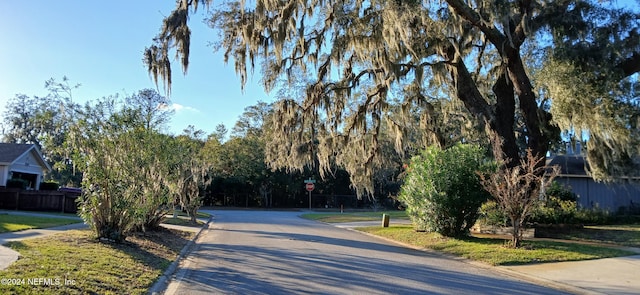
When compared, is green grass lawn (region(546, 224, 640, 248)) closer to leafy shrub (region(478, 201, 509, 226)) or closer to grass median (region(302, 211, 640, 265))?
grass median (region(302, 211, 640, 265))

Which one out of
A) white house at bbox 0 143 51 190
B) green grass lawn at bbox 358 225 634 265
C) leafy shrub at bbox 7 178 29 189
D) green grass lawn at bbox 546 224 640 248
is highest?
white house at bbox 0 143 51 190

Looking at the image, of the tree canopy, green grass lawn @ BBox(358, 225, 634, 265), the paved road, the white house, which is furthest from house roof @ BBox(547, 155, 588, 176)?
the white house

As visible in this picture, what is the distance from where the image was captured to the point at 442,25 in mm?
16172

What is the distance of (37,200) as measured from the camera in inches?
955

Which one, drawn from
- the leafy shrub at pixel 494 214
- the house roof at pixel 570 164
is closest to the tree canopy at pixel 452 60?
the leafy shrub at pixel 494 214

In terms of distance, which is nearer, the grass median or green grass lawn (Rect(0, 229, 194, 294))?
green grass lawn (Rect(0, 229, 194, 294))

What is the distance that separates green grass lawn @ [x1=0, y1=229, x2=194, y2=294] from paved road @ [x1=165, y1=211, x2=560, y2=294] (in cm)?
64

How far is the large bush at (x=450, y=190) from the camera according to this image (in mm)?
15508

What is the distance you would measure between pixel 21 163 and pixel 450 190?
30894 millimetres

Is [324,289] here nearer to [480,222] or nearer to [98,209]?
[98,209]

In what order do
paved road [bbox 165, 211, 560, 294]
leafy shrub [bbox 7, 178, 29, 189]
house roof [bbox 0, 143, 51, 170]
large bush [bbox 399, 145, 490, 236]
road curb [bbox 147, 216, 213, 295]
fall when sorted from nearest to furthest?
road curb [bbox 147, 216, 213, 295], paved road [bbox 165, 211, 560, 294], large bush [bbox 399, 145, 490, 236], leafy shrub [bbox 7, 178, 29, 189], house roof [bbox 0, 143, 51, 170]

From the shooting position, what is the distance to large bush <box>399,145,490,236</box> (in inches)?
611

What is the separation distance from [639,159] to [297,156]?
20.6 meters

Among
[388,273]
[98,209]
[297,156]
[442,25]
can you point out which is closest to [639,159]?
[442,25]
